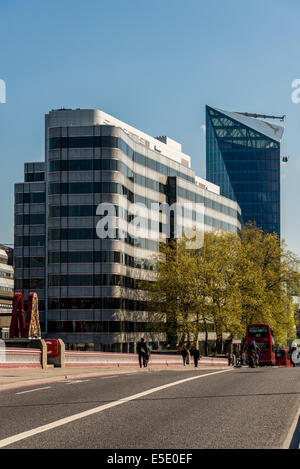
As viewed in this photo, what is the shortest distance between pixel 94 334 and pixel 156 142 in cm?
4031

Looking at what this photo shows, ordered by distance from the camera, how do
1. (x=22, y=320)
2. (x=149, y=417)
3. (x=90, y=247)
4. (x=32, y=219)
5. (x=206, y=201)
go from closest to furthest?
(x=149, y=417)
(x=22, y=320)
(x=90, y=247)
(x=32, y=219)
(x=206, y=201)

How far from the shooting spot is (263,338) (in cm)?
6200

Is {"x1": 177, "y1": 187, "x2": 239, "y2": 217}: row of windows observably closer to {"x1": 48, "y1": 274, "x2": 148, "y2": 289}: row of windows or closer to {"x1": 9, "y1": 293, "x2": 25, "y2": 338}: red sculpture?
{"x1": 48, "y1": 274, "x2": 148, "y2": 289}: row of windows

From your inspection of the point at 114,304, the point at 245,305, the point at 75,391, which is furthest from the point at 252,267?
the point at 75,391

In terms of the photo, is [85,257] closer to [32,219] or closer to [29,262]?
[29,262]

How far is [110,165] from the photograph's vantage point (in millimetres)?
92250

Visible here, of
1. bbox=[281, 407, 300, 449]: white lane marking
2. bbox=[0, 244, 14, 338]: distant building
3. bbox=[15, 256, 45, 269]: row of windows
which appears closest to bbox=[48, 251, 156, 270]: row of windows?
bbox=[15, 256, 45, 269]: row of windows

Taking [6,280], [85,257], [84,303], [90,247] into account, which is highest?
[90,247]

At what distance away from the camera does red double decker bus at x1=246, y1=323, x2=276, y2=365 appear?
6191 cm

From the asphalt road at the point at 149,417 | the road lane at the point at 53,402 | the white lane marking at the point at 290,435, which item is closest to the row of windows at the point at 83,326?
the road lane at the point at 53,402

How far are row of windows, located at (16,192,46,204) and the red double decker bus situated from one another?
1995 inches

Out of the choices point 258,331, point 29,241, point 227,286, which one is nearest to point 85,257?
point 29,241

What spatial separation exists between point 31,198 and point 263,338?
2088 inches
